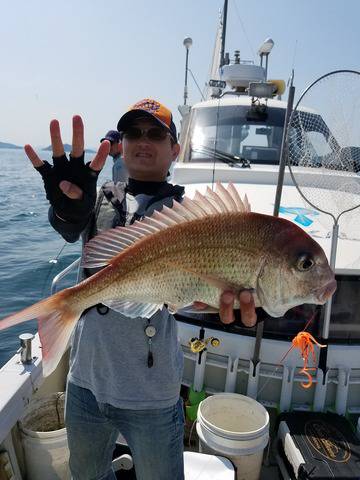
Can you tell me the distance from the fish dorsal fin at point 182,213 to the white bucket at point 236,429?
2094mm

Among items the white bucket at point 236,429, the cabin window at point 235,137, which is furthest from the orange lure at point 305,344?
the cabin window at point 235,137

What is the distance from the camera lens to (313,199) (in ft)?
12.6

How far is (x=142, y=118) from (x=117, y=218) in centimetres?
58

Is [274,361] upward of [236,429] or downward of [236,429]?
upward

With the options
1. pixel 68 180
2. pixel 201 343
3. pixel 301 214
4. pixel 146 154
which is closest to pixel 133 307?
pixel 68 180

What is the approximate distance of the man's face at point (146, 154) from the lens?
2.31m

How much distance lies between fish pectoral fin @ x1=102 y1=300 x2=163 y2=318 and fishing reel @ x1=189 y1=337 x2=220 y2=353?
1837 mm

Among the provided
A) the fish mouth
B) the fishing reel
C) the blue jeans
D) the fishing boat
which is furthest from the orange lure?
the fish mouth

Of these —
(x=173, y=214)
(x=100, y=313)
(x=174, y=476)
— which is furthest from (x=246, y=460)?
(x=173, y=214)

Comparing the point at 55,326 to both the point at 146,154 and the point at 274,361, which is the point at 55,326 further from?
the point at 274,361

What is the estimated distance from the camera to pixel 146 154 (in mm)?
2311

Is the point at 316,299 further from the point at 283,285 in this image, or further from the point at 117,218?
the point at 117,218

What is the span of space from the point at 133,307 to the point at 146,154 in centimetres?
91

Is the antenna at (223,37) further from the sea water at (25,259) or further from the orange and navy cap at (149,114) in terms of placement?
the orange and navy cap at (149,114)
